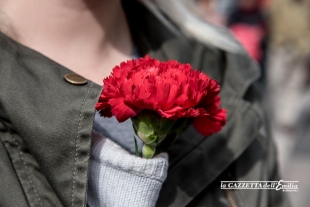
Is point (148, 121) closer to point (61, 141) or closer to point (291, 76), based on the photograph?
point (61, 141)

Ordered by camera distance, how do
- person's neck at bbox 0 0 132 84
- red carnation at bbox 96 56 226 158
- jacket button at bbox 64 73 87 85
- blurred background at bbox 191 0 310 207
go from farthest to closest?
1. blurred background at bbox 191 0 310 207
2. person's neck at bbox 0 0 132 84
3. jacket button at bbox 64 73 87 85
4. red carnation at bbox 96 56 226 158

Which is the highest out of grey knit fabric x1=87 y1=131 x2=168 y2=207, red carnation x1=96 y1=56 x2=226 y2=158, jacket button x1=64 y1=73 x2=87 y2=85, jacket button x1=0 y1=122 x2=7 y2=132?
red carnation x1=96 y1=56 x2=226 y2=158

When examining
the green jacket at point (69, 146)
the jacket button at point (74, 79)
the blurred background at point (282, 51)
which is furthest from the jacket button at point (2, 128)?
the blurred background at point (282, 51)

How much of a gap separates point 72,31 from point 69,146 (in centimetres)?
37

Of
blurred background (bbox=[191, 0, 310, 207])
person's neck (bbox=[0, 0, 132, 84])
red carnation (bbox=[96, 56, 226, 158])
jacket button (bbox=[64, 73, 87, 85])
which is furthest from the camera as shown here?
blurred background (bbox=[191, 0, 310, 207])

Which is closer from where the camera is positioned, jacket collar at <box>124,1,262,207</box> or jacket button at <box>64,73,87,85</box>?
jacket button at <box>64,73,87,85</box>

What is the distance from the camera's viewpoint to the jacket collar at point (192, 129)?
130 centimetres

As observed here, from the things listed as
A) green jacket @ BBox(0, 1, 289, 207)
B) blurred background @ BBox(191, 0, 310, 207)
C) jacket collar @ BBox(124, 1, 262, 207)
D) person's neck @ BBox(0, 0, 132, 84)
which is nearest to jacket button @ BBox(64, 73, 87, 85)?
green jacket @ BBox(0, 1, 289, 207)

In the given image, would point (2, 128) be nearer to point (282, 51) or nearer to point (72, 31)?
point (72, 31)

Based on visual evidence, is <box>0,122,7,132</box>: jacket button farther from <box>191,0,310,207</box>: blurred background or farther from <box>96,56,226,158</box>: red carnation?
<box>191,0,310,207</box>: blurred background

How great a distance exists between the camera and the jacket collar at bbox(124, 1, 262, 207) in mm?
1303

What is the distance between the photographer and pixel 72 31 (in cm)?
136

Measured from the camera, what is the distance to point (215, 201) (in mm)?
1334

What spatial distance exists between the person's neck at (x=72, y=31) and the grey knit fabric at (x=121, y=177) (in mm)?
267
